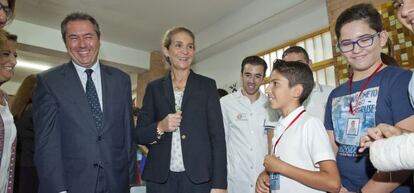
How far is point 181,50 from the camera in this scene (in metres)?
1.90

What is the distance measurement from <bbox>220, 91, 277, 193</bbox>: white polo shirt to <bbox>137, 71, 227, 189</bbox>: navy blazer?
872 millimetres

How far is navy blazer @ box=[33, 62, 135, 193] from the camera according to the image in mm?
1477

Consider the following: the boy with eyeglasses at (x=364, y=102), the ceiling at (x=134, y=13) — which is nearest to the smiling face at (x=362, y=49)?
the boy with eyeglasses at (x=364, y=102)

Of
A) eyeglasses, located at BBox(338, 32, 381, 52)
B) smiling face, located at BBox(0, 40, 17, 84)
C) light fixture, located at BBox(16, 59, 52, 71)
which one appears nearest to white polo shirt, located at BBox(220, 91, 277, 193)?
eyeglasses, located at BBox(338, 32, 381, 52)

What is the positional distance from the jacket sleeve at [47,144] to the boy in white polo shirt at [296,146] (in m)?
0.94

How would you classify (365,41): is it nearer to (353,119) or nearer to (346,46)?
(346,46)

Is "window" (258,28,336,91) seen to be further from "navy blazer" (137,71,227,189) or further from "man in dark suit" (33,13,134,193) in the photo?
"man in dark suit" (33,13,134,193)

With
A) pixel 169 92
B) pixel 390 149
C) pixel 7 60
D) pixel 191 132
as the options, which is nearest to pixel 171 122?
pixel 191 132

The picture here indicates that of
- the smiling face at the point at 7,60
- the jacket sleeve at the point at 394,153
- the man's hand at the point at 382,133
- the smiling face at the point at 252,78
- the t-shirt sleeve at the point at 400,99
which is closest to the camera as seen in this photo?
the jacket sleeve at the point at 394,153

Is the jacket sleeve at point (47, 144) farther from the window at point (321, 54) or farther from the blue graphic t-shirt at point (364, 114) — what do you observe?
the window at point (321, 54)

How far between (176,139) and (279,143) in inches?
21.7

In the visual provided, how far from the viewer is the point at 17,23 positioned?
19.3 feet

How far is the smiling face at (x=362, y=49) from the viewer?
1439 mm

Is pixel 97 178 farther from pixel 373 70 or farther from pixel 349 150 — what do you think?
pixel 373 70
